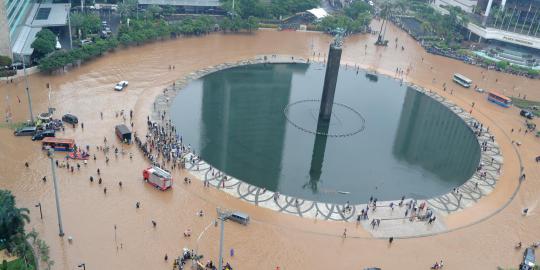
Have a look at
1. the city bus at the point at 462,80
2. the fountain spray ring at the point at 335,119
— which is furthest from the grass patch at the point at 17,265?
the city bus at the point at 462,80

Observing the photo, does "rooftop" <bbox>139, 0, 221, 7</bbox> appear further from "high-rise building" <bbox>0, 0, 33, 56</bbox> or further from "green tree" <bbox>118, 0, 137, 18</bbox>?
"high-rise building" <bbox>0, 0, 33, 56</bbox>

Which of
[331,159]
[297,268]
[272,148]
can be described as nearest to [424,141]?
[331,159]

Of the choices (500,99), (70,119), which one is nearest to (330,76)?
(500,99)

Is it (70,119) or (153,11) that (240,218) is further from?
(153,11)

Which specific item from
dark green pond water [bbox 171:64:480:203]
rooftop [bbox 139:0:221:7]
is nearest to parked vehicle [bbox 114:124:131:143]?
dark green pond water [bbox 171:64:480:203]

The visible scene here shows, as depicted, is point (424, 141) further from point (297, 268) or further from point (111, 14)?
point (111, 14)
